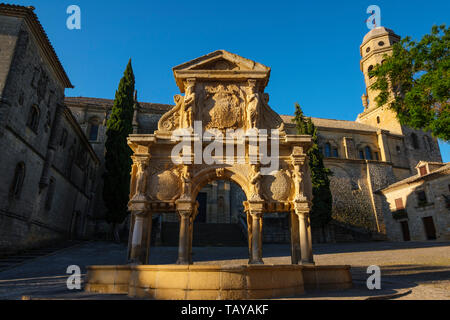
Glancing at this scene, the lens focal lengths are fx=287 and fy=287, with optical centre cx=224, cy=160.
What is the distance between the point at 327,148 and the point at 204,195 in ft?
64.3

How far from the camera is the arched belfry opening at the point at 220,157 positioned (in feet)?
26.8

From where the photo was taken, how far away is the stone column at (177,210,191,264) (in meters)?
7.83

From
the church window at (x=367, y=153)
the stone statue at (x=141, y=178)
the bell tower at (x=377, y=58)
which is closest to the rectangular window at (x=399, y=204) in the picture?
the church window at (x=367, y=153)

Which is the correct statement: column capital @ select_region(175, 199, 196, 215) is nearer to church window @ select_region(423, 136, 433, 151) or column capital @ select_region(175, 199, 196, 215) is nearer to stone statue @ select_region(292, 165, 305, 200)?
stone statue @ select_region(292, 165, 305, 200)

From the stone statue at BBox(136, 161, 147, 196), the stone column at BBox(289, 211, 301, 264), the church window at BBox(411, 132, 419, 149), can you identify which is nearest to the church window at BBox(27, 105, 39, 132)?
the stone statue at BBox(136, 161, 147, 196)

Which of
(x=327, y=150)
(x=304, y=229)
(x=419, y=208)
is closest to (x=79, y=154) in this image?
(x=304, y=229)

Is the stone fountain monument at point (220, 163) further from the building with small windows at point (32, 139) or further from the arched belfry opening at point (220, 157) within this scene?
the building with small windows at point (32, 139)

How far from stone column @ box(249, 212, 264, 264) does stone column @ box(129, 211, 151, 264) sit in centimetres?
306

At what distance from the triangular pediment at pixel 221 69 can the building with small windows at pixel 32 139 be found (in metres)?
10.1

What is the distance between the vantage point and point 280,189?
856 centimetres

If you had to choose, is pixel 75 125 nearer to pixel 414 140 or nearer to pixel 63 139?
pixel 63 139

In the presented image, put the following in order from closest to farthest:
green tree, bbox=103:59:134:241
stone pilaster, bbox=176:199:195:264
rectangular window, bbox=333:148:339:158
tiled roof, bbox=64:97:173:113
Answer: stone pilaster, bbox=176:199:195:264, green tree, bbox=103:59:134:241, tiled roof, bbox=64:97:173:113, rectangular window, bbox=333:148:339:158
